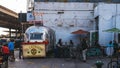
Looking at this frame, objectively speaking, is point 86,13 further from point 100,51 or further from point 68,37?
point 100,51

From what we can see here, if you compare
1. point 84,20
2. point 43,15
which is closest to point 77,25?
point 84,20

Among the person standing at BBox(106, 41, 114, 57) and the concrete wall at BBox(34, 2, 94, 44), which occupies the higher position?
the concrete wall at BBox(34, 2, 94, 44)

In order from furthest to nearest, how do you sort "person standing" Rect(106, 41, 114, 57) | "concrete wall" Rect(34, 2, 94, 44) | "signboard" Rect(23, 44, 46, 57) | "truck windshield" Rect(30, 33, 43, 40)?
"concrete wall" Rect(34, 2, 94, 44) → "person standing" Rect(106, 41, 114, 57) → "truck windshield" Rect(30, 33, 43, 40) → "signboard" Rect(23, 44, 46, 57)

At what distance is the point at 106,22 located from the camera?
36.1m

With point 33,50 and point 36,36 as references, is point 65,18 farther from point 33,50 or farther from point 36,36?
point 33,50

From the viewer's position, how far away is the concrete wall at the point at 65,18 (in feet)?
149

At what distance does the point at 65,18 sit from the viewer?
149ft

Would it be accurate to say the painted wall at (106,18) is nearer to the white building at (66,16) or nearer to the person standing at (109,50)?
the person standing at (109,50)

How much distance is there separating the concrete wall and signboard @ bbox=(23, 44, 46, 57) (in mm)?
14768

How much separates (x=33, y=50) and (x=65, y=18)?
50.9 ft

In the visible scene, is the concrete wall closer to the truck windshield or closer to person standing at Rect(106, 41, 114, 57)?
person standing at Rect(106, 41, 114, 57)

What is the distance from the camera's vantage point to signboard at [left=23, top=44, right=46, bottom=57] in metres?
30.7

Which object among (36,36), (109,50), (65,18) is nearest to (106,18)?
(109,50)

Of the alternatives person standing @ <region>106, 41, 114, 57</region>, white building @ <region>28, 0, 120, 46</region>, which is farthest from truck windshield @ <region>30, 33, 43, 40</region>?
white building @ <region>28, 0, 120, 46</region>
